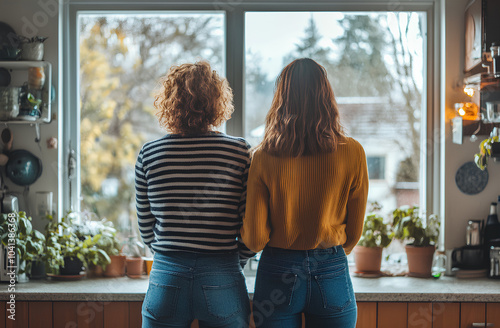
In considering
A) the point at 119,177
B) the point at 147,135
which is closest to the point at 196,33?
the point at 147,135

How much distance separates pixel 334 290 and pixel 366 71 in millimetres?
1317

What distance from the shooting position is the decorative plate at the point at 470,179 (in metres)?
2.42

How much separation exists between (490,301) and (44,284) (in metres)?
1.81

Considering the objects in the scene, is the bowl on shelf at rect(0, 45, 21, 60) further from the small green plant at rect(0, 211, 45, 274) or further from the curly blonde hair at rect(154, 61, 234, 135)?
the curly blonde hair at rect(154, 61, 234, 135)

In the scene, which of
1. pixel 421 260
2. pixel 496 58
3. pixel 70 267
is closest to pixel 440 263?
pixel 421 260

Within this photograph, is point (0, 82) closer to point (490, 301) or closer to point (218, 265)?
point (218, 265)

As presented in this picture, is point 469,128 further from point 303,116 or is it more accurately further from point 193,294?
point 193,294

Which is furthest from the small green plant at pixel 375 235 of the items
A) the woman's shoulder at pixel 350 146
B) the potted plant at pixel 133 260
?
the potted plant at pixel 133 260

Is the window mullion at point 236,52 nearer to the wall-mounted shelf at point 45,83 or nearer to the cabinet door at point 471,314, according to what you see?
the wall-mounted shelf at point 45,83

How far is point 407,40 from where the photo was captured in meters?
2.54

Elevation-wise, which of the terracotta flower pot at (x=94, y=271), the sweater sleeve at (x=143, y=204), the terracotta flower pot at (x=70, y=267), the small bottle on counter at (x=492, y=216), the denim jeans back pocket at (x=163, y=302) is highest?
the sweater sleeve at (x=143, y=204)

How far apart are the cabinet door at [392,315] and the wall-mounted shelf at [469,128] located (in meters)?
0.78

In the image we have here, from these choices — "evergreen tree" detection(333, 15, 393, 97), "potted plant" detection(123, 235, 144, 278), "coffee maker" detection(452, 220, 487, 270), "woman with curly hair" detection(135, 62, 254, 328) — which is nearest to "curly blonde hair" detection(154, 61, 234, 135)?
"woman with curly hair" detection(135, 62, 254, 328)

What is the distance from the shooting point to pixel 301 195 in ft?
5.02
